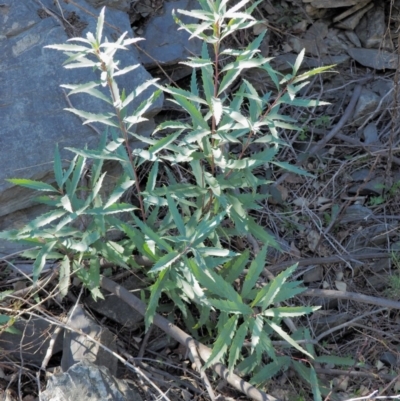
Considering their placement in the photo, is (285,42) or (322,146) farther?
(285,42)

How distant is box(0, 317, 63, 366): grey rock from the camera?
2.96m

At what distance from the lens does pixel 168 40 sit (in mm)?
3930

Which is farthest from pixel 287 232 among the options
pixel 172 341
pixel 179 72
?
pixel 179 72

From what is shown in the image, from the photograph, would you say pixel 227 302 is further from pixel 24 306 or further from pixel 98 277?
pixel 24 306

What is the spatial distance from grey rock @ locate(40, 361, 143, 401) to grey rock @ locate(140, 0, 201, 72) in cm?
194

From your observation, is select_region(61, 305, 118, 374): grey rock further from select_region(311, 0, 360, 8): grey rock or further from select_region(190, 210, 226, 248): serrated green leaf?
select_region(311, 0, 360, 8): grey rock

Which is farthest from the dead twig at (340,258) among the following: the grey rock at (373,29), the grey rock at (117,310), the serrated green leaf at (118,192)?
the grey rock at (373,29)

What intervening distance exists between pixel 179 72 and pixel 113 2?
556 millimetres

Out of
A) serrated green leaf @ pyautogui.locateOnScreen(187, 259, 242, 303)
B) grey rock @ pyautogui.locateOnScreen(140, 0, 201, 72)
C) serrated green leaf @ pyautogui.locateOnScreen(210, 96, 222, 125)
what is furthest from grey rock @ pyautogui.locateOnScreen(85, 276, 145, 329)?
grey rock @ pyautogui.locateOnScreen(140, 0, 201, 72)

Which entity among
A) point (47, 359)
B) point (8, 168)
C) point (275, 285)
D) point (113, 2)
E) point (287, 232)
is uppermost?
point (113, 2)

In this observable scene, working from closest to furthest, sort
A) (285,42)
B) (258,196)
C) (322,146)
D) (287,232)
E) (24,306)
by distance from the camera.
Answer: (258,196)
(24,306)
(287,232)
(322,146)
(285,42)

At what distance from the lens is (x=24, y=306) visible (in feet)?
10.1

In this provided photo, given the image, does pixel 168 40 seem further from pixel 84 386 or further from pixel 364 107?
pixel 84 386

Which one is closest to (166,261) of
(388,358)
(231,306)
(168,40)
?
(231,306)
